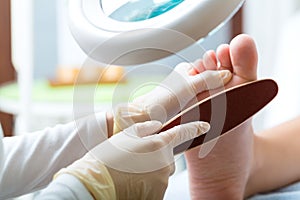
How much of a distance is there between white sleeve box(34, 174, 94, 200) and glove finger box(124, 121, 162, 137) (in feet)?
0.25

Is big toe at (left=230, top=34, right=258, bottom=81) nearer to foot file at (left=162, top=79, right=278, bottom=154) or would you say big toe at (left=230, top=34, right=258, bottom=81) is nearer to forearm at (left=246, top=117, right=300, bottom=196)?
→ foot file at (left=162, top=79, right=278, bottom=154)

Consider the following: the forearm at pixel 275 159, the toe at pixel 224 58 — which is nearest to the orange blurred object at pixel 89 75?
the toe at pixel 224 58

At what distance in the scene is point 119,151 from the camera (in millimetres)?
550

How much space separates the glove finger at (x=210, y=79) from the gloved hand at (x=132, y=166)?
4.3 inches

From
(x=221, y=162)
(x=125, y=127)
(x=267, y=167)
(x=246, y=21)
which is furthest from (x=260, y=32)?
(x=125, y=127)

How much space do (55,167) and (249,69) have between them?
28 centimetres

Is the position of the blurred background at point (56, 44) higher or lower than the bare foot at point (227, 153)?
lower

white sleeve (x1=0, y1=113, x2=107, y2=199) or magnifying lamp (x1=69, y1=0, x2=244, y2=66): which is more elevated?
magnifying lamp (x1=69, y1=0, x2=244, y2=66)

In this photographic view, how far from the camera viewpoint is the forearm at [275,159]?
2.64ft

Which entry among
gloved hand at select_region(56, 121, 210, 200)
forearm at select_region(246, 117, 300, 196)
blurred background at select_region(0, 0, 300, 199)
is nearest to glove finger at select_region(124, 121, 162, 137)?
gloved hand at select_region(56, 121, 210, 200)

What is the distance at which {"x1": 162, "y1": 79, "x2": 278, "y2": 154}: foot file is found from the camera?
0.61 m

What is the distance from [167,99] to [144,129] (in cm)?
8

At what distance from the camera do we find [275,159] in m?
0.83

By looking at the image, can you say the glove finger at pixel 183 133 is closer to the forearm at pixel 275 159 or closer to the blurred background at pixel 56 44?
the forearm at pixel 275 159
